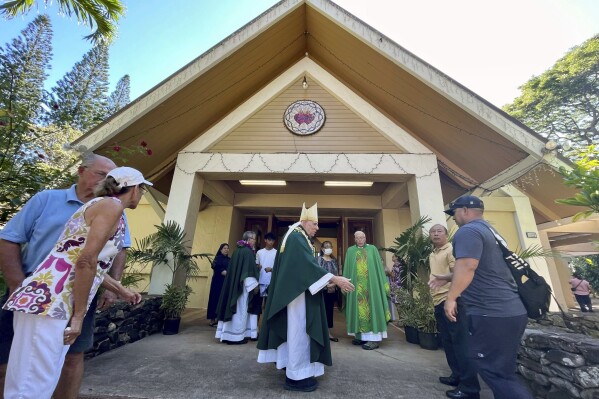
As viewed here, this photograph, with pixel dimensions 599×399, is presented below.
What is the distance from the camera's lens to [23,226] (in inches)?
62.8

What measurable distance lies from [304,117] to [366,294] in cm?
433

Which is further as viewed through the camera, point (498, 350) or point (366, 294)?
point (366, 294)

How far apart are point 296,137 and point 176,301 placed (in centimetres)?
432

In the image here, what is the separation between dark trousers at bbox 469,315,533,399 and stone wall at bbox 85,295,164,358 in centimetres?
417

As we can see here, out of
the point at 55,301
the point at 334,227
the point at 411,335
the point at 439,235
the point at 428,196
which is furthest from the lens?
the point at 334,227

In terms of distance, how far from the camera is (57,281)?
1285mm

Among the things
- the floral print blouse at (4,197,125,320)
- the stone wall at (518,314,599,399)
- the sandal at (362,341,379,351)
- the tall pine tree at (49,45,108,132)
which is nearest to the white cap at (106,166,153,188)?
the floral print blouse at (4,197,125,320)

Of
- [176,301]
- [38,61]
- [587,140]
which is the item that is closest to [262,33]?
[176,301]

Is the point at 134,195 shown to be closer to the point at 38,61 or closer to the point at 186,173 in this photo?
the point at 186,173

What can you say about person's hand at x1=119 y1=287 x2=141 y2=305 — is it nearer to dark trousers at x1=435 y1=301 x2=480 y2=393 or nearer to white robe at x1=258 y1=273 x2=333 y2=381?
white robe at x1=258 y1=273 x2=333 y2=381

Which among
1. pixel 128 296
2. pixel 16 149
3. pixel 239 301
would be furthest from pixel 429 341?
pixel 16 149

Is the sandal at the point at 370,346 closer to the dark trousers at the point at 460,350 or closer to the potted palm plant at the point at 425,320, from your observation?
the potted palm plant at the point at 425,320

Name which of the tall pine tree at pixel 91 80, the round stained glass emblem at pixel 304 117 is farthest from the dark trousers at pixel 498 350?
the tall pine tree at pixel 91 80

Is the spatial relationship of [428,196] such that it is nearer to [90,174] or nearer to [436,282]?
[436,282]
